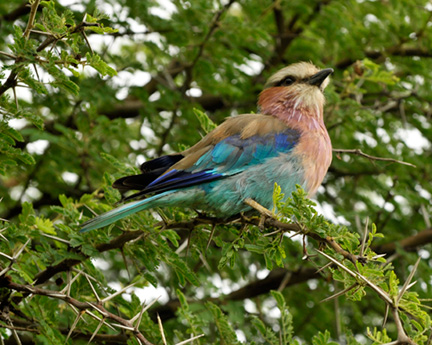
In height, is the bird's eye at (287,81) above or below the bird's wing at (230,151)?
below

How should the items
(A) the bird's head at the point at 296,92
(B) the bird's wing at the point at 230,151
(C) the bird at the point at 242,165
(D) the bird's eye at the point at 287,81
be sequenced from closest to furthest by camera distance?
1. (C) the bird at the point at 242,165
2. (B) the bird's wing at the point at 230,151
3. (A) the bird's head at the point at 296,92
4. (D) the bird's eye at the point at 287,81

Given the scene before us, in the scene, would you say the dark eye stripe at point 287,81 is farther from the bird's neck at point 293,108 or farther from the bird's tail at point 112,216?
the bird's tail at point 112,216

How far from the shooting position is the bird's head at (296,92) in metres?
4.81

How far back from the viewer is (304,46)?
6688mm

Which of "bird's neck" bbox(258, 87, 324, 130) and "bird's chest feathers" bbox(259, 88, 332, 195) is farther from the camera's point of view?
"bird's neck" bbox(258, 87, 324, 130)

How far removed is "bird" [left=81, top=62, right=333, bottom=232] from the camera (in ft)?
12.4

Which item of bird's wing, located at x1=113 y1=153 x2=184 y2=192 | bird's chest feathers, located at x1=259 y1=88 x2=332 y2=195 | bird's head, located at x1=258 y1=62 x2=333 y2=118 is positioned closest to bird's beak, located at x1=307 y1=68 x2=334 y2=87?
bird's head, located at x1=258 y1=62 x2=333 y2=118

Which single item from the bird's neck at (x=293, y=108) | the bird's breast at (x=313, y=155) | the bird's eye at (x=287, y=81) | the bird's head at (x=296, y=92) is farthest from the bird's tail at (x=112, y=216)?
the bird's eye at (x=287, y=81)

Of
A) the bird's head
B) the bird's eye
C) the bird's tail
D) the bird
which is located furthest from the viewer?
the bird's eye

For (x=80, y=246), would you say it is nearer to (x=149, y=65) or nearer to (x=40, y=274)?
(x=40, y=274)

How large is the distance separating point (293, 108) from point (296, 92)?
17 cm

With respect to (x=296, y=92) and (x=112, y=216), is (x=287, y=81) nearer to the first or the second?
(x=296, y=92)

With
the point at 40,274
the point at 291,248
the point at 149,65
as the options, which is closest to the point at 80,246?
the point at 40,274

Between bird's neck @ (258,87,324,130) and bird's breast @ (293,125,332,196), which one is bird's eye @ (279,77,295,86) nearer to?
bird's neck @ (258,87,324,130)
